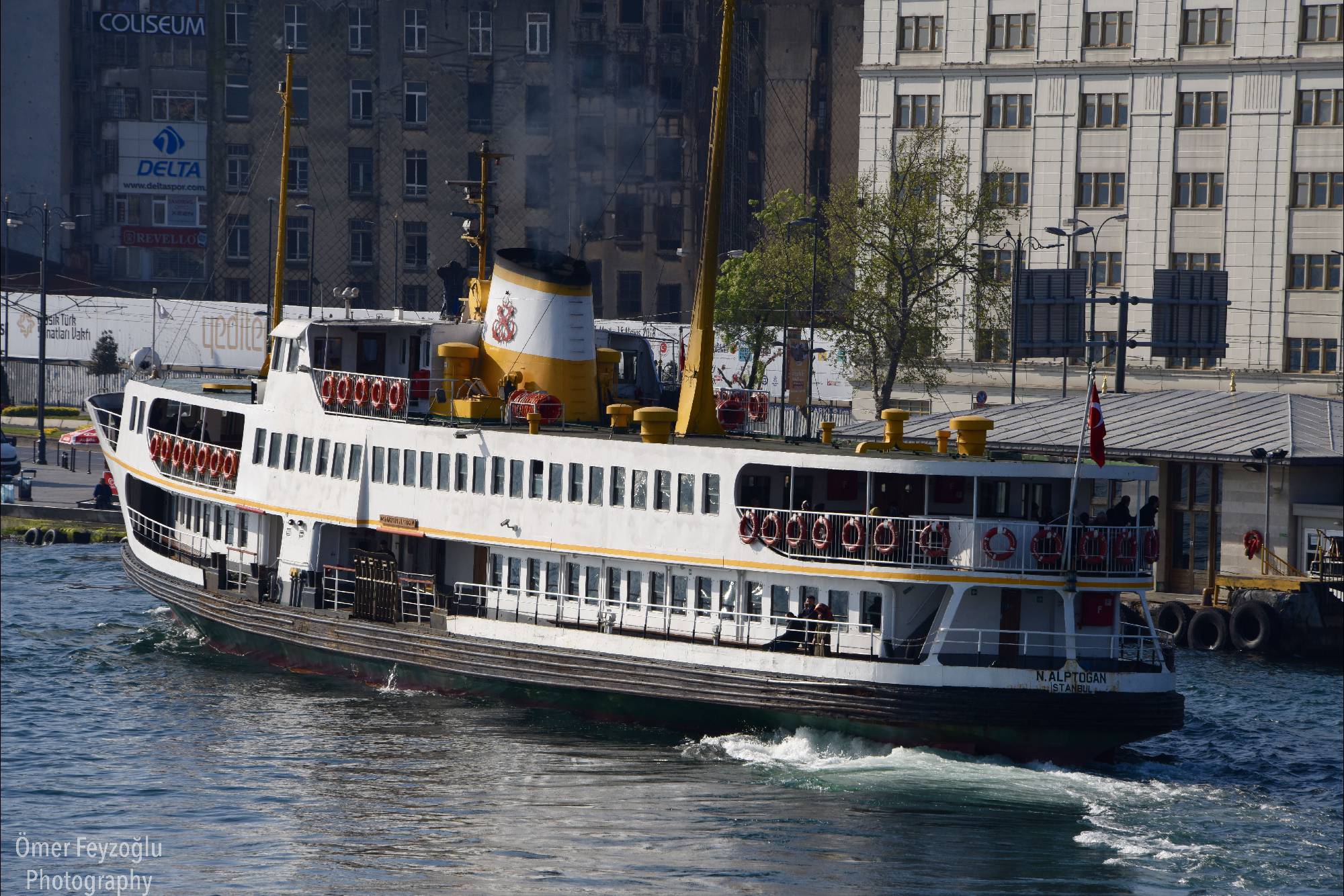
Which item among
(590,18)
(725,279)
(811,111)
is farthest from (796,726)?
(811,111)

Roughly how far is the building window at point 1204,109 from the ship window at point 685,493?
5271cm

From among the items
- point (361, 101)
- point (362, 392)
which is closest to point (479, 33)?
point (361, 101)

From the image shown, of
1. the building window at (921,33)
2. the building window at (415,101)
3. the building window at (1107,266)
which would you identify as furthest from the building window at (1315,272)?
the building window at (415,101)

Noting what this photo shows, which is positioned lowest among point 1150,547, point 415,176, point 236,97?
point 1150,547

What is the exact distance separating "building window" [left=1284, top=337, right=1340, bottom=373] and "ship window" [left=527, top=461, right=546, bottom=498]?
2029 inches

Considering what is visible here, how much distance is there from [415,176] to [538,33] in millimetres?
10610

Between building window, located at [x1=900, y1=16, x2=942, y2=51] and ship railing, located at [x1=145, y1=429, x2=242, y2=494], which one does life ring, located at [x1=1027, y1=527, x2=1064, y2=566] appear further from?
building window, located at [x1=900, y1=16, x2=942, y2=51]

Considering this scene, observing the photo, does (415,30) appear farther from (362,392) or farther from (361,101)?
(362,392)

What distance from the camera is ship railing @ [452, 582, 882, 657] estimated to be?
1323 inches

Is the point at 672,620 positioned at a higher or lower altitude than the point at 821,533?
lower

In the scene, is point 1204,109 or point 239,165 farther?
point 239,165

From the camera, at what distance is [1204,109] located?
263 feet

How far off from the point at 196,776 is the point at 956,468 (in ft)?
47.1

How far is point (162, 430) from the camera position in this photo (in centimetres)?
4681
